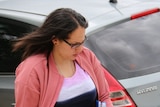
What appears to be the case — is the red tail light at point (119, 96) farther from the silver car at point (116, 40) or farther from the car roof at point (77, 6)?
the car roof at point (77, 6)

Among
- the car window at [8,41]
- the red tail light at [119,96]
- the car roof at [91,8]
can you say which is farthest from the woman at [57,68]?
the car window at [8,41]

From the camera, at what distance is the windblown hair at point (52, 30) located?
250cm

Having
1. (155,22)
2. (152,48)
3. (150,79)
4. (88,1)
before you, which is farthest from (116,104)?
(88,1)

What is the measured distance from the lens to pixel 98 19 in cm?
359

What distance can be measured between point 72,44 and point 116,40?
3.62 ft

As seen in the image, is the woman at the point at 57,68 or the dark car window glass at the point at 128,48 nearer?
the woman at the point at 57,68

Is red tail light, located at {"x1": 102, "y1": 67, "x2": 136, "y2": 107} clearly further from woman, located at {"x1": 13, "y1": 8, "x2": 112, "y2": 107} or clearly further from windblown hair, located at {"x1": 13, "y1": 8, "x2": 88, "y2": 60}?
windblown hair, located at {"x1": 13, "y1": 8, "x2": 88, "y2": 60}

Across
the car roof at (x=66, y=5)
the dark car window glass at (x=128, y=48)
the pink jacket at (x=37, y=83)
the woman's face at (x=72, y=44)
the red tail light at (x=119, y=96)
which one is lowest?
the red tail light at (x=119, y=96)

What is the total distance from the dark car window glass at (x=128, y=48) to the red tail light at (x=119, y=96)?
96 millimetres

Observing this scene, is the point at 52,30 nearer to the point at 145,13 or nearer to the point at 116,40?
the point at 116,40

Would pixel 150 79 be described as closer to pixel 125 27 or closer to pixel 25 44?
pixel 125 27

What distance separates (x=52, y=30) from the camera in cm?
251

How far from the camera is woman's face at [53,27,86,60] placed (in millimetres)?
2512

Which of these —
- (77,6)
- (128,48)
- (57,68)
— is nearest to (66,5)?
(77,6)
